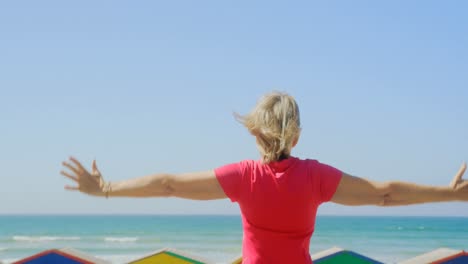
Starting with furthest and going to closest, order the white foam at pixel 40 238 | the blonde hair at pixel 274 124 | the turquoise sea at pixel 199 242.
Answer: the white foam at pixel 40 238
the turquoise sea at pixel 199 242
the blonde hair at pixel 274 124

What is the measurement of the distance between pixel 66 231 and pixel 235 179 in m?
35.0

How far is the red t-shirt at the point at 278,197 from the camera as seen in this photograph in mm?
2900

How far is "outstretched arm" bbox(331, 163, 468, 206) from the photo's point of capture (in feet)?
9.64

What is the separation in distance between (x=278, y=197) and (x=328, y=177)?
8.5 inches

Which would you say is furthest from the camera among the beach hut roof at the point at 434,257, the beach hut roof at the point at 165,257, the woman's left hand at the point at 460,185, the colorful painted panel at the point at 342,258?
the beach hut roof at the point at 165,257

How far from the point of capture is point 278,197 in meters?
2.90

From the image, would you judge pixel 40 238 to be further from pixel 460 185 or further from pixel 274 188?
pixel 460 185

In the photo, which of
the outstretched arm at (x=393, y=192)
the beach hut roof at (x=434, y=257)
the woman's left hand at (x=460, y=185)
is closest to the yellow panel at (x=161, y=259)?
the beach hut roof at (x=434, y=257)

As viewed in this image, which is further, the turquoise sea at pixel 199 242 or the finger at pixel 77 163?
the turquoise sea at pixel 199 242

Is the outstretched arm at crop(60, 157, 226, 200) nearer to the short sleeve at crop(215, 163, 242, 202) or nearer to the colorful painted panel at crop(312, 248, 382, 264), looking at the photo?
the short sleeve at crop(215, 163, 242, 202)

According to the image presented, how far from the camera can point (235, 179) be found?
292 centimetres

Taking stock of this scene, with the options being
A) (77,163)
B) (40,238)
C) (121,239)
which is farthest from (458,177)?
(40,238)

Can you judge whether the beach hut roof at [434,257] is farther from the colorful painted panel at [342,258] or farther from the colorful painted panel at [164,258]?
the colorful painted panel at [164,258]

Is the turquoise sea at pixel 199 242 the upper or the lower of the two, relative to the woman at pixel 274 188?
lower
